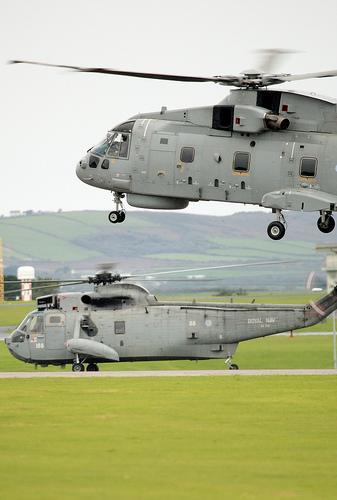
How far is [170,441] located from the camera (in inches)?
986

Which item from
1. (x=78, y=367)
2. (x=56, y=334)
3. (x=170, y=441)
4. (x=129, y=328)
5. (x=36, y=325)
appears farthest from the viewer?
(x=36, y=325)

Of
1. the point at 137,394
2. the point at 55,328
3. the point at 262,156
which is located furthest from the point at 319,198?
the point at 55,328

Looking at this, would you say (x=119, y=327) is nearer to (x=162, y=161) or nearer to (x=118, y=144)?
(x=118, y=144)

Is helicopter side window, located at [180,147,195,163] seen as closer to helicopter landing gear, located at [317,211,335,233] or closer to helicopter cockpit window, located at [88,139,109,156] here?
helicopter cockpit window, located at [88,139,109,156]

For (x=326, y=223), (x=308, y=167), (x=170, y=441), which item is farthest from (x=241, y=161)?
(x=170, y=441)

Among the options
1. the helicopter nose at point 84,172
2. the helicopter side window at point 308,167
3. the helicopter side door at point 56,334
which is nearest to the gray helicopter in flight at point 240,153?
the helicopter side window at point 308,167

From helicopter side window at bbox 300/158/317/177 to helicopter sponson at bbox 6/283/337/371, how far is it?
12333 millimetres

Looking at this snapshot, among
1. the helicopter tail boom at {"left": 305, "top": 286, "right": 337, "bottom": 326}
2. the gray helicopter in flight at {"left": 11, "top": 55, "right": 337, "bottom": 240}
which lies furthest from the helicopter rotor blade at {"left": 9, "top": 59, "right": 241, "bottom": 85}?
the helicopter tail boom at {"left": 305, "top": 286, "right": 337, "bottom": 326}

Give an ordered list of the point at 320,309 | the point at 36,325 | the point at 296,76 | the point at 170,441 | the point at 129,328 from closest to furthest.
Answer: the point at 170,441 → the point at 296,76 → the point at 320,309 → the point at 129,328 → the point at 36,325

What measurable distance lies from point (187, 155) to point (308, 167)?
3.87 m

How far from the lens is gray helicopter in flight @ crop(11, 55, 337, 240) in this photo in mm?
39250

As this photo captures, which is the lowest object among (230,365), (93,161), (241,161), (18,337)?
(230,365)

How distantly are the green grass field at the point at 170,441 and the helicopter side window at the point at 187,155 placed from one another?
293 inches

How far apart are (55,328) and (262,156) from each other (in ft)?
53.6
